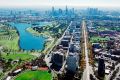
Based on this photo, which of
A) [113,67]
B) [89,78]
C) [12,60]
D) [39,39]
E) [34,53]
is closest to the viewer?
[89,78]

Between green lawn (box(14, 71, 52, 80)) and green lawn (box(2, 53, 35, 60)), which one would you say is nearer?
green lawn (box(14, 71, 52, 80))

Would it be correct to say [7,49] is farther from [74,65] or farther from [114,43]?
[114,43]

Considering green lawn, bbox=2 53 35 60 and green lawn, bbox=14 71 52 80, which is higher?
green lawn, bbox=14 71 52 80

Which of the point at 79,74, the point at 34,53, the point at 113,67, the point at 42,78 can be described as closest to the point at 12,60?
the point at 34,53

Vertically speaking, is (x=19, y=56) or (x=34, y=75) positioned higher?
(x=34, y=75)

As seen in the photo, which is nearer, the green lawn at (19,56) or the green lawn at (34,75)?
the green lawn at (34,75)

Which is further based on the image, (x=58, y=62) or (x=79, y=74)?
(x=58, y=62)

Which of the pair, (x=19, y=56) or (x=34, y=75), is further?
(x=19, y=56)

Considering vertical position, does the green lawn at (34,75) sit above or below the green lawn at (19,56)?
above
